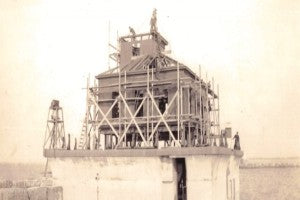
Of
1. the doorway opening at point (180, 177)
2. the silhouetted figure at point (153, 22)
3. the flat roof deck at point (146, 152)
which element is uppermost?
the silhouetted figure at point (153, 22)

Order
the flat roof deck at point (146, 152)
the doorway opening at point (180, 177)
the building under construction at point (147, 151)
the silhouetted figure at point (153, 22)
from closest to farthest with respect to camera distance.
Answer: the flat roof deck at point (146, 152), the building under construction at point (147, 151), the doorway opening at point (180, 177), the silhouetted figure at point (153, 22)

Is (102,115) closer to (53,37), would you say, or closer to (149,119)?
(149,119)

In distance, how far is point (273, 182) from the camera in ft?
201

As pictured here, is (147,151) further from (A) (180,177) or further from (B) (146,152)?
(A) (180,177)

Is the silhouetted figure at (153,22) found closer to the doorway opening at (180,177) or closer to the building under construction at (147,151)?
the building under construction at (147,151)

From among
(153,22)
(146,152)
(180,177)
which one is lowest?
(180,177)

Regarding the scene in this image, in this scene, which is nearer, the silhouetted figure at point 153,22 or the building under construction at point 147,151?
the building under construction at point 147,151

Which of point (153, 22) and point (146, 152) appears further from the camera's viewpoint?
point (153, 22)

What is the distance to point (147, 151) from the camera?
1931 centimetres

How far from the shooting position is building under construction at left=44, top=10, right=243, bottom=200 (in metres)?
18.9

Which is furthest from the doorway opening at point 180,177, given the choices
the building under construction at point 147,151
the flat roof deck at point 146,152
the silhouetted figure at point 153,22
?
the silhouetted figure at point 153,22

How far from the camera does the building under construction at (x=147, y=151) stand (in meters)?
18.9

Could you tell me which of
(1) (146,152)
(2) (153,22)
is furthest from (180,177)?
(2) (153,22)

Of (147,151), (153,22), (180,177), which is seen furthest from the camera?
(153,22)
